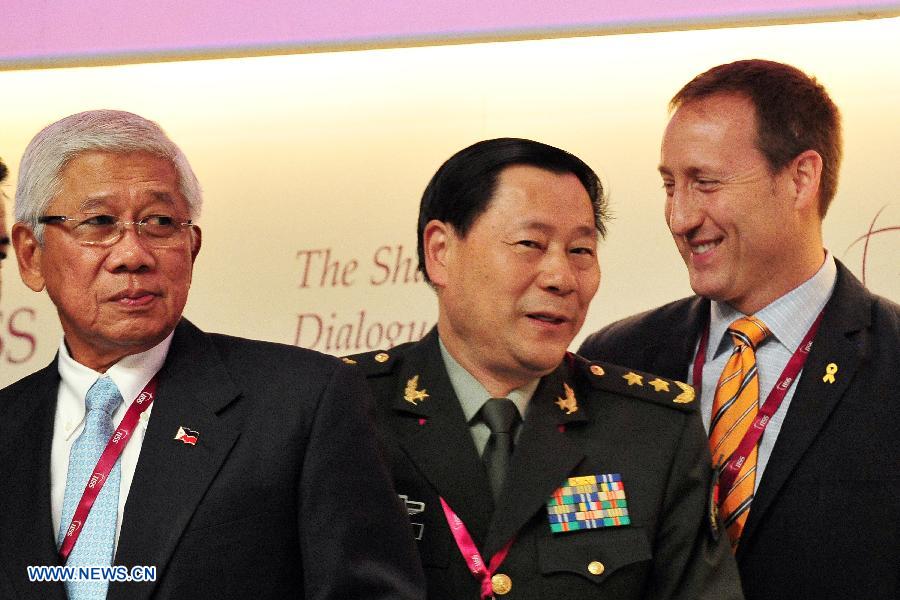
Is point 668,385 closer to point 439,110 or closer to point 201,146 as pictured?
point 439,110

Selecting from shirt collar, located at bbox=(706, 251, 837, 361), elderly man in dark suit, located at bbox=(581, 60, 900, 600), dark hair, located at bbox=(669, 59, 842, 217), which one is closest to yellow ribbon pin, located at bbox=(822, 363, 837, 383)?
elderly man in dark suit, located at bbox=(581, 60, 900, 600)

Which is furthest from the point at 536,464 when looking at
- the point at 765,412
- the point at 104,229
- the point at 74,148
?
the point at 74,148

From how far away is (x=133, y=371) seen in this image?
229 centimetres

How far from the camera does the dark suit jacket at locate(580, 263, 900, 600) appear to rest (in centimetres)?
271

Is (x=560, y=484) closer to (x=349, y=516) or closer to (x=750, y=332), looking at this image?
(x=349, y=516)

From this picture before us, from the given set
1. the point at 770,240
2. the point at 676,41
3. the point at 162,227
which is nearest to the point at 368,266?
the point at 676,41


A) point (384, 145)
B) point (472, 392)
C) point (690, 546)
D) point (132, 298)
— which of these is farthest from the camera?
point (384, 145)

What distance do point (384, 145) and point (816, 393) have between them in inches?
64.2

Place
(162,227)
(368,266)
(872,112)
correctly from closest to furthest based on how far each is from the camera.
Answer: (162,227), (872,112), (368,266)

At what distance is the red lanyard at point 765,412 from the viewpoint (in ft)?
9.09

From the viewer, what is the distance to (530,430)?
255 cm

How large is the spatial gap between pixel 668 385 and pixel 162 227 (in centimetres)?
102

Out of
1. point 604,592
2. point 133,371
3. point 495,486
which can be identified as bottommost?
point 604,592

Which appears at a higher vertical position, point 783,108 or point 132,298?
point 783,108
